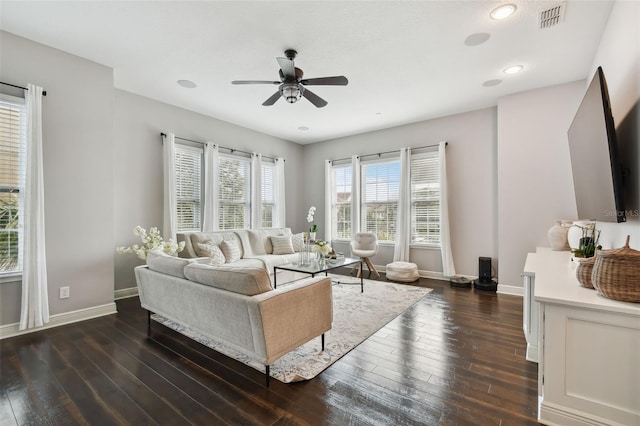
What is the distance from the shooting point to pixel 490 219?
15.9 ft

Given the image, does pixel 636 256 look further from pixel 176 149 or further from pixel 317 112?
pixel 176 149

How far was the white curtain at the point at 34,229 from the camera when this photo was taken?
288cm

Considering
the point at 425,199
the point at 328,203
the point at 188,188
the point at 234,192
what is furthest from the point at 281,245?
the point at 425,199

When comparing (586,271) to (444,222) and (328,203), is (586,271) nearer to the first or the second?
(444,222)

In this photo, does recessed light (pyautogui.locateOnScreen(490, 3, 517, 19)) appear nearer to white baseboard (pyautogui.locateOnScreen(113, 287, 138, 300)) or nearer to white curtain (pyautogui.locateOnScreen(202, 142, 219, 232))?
white curtain (pyautogui.locateOnScreen(202, 142, 219, 232))

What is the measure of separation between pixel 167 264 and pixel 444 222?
14.7ft

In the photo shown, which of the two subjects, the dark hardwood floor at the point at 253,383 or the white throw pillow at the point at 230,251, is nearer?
the dark hardwood floor at the point at 253,383

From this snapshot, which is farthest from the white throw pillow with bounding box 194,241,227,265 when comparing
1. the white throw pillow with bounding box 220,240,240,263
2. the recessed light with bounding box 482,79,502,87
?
the recessed light with bounding box 482,79,502,87

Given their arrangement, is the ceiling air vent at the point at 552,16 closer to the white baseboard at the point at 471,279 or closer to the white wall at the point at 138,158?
the white baseboard at the point at 471,279

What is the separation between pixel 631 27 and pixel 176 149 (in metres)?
5.48

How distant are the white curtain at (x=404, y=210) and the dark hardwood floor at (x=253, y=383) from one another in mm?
2619

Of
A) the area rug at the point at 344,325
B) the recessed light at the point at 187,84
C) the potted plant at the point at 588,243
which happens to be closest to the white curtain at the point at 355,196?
the area rug at the point at 344,325

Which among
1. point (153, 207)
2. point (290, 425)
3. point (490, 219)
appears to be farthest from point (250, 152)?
point (290, 425)

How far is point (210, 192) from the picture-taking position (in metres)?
5.10
